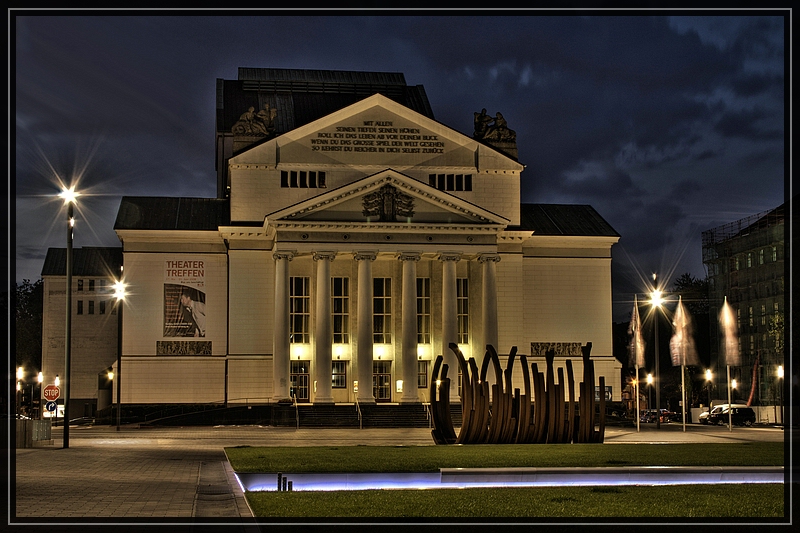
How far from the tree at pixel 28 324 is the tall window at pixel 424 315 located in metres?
47.9

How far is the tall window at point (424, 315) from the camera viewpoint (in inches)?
2825

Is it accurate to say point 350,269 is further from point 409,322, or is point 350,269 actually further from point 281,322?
point 281,322

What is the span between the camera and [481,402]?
38688 millimetres

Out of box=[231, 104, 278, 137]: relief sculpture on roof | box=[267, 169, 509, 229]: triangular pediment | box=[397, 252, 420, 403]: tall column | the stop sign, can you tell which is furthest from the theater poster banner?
the stop sign

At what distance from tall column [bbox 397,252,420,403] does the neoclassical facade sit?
0.32ft

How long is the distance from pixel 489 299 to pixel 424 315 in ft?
18.5

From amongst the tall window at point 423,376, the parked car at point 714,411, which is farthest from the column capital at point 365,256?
the parked car at point 714,411

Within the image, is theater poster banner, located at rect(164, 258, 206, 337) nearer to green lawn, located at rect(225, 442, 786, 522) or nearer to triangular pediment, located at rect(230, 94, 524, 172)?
triangular pediment, located at rect(230, 94, 524, 172)

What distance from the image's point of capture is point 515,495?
2183cm

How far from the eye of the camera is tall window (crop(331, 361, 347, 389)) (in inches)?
2793

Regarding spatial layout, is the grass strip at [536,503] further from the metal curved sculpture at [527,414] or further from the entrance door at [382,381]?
the entrance door at [382,381]

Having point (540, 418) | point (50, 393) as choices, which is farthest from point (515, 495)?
point (50, 393)

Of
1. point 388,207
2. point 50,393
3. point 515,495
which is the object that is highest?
point 388,207
